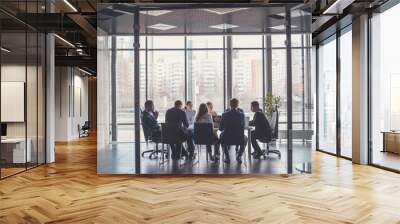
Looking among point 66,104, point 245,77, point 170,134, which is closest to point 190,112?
point 170,134

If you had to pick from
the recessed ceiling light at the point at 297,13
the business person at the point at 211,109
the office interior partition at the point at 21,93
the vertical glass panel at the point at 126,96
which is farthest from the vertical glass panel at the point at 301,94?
the office interior partition at the point at 21,93

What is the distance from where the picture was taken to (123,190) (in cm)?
545

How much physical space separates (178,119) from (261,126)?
1.46 metres

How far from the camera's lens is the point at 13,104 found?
7195 mm

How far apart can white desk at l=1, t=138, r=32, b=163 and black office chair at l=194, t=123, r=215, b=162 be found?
3423mm

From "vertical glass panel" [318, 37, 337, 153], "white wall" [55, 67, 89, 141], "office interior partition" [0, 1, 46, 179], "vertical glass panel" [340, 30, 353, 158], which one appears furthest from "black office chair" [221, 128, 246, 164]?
"white wall" [55, 67, 89, 141]

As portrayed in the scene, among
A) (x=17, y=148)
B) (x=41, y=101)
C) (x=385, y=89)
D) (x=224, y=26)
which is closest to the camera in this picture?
(x=224, y=26)

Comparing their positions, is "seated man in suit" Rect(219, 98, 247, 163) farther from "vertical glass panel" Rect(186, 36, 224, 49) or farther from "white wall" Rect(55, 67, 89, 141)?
"white wall" Rect(55, 67, 89, 141)

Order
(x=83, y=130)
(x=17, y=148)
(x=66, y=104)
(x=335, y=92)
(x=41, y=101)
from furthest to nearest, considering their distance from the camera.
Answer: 1. (x=83, y=130)
2. (x=66, y=104)
3. (x=335, y=92)
4. (x=41, y=101)
5. (x=17, y=148)

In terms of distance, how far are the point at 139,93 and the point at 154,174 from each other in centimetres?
146

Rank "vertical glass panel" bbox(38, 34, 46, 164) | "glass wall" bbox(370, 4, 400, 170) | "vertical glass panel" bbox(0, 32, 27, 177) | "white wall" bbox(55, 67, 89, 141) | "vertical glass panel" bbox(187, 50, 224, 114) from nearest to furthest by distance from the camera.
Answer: "vertical glass panel" bbox(187, 50, 224, 114) → "vertical glass panel" bbox(0, 32, 27, 177) → "glass wall" bbox(370, 4, 400, 170) → "vertical glass panel" bbox(38, 34, 46, 164) → "white wall" bbox(55, 67, 89, 141)

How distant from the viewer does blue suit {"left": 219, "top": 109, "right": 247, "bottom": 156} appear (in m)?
6.58

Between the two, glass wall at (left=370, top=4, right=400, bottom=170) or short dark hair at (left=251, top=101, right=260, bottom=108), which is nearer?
short dark hair at (left=251, top=101, right=260, bottom=108)

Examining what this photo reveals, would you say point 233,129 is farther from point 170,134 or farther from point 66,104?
point 66,104
